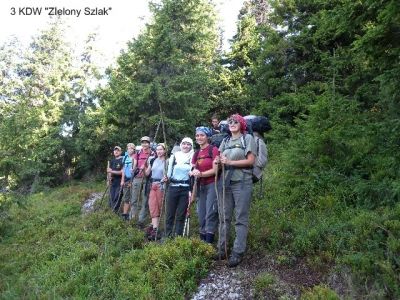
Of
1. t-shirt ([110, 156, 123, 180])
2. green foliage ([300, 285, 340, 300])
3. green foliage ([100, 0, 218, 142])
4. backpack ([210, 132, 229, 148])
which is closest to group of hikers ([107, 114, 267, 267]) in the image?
backpack ([210, 132, 229, 148])

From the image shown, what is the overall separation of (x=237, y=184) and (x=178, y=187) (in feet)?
6.21

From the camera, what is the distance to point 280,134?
1397cm

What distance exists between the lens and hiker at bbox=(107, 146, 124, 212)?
38.7ft

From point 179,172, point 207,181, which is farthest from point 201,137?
point 179,172

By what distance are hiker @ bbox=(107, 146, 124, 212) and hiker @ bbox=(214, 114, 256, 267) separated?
5.65 metres

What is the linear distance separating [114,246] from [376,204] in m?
5.34

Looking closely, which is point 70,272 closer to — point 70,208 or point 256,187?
point 256,187

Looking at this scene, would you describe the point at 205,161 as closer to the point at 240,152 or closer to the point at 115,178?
the point at 240,152

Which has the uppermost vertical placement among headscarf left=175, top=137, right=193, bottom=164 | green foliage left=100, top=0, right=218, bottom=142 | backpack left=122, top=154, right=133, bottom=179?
green foliage left=100, top=0, right=218, bottom=142

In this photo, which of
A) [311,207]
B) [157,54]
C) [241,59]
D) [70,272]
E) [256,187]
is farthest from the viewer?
[241,59]

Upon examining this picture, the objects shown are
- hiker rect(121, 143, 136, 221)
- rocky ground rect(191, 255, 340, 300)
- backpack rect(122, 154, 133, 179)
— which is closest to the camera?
rocky ground rect(191, 255, 340, 300)

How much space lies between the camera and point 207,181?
7379 mm

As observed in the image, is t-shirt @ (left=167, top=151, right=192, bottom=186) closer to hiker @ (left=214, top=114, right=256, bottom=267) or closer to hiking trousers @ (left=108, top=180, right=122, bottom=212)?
hiker @ (left=214, top=114, right=256, bottom=267)

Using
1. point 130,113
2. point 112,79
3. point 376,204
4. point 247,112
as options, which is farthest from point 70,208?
point 376,204
